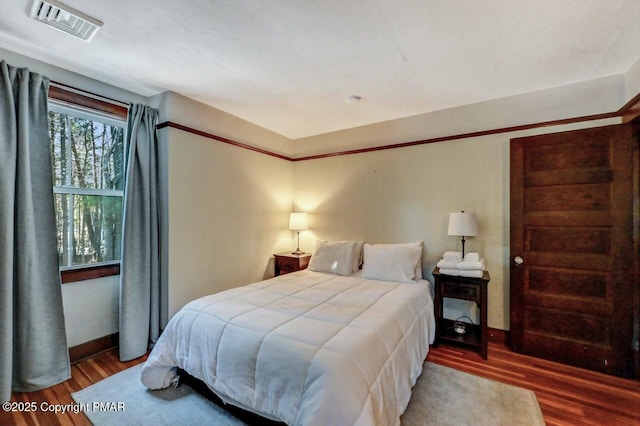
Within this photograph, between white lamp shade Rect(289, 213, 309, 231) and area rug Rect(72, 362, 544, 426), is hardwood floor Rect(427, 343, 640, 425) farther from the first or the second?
white lamp shade Rect(289, 213, 309, 231)

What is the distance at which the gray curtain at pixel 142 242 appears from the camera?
2.60m

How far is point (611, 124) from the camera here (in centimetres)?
246

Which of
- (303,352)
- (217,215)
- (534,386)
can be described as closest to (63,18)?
(217,215)

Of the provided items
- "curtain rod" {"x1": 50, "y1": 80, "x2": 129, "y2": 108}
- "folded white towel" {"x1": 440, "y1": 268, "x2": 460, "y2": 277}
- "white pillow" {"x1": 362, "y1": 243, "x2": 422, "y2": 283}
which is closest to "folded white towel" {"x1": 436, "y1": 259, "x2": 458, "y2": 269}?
"folded white towel" {"x1": 440, "y1": 268, "x2": 460, "y2": 277}

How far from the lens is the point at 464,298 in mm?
2676

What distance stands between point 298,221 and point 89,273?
2.42 metres

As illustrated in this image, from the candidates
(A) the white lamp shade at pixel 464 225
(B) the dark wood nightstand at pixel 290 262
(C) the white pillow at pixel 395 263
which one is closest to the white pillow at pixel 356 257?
(C) the white pillow at pixel 395 263

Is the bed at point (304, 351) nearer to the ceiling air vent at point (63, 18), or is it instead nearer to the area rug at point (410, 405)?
the area rug at point (410, 405)

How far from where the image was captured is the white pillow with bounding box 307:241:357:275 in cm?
329

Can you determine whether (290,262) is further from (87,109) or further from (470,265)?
(87,109)

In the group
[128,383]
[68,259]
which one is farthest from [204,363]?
[68,259]

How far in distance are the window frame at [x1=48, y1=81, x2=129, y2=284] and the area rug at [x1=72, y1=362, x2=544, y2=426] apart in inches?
37.4

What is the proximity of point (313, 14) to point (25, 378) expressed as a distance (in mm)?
3338

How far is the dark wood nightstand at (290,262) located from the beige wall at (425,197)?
0.44 metres
